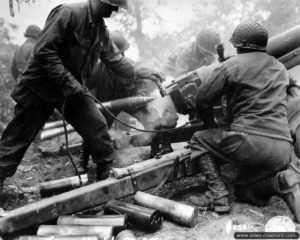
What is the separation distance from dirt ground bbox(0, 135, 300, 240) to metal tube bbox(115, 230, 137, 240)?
152 mm

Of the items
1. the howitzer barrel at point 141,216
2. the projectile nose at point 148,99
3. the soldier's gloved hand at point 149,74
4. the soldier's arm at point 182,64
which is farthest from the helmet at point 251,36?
the soldier's arm at point 182,64

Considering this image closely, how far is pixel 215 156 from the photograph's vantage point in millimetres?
3521

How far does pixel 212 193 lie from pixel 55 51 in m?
1.99

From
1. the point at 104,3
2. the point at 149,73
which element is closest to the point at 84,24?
the point at 104,3

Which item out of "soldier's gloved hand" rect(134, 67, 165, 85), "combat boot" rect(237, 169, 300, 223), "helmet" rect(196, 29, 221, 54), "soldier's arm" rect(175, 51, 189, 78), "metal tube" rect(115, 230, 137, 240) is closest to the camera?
"metal tube" rect(115, 230, 137, 240)

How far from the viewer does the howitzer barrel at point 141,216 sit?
302 centimetres

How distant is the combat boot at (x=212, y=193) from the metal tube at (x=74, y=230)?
3.30ft

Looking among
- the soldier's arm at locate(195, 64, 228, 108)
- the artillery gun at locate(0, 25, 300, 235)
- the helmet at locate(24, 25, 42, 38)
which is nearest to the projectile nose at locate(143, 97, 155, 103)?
the artillery gun at locate(0, 25, 300, 235)

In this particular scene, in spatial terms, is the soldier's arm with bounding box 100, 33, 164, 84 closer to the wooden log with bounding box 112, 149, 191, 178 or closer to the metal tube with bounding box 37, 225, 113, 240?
the wooden log with bounding box 112, 149, 191, 178

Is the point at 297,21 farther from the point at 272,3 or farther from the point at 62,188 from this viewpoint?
the point at 62,188

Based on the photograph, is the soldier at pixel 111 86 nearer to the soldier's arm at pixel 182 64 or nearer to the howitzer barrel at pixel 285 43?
the soldier's arm at pixel 182 64

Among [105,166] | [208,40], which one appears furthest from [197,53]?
[105,166]

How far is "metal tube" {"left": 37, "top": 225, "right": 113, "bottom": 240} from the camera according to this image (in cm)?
284

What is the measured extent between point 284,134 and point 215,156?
26.4 inches
